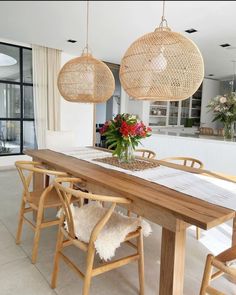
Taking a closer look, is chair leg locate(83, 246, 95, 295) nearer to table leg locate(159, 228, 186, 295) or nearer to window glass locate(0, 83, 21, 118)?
table leg locate(159, 228, 186, 295)

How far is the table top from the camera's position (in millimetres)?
1230

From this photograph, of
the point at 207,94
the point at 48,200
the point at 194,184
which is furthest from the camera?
the point at 207,94

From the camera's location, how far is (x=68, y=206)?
1517 mm

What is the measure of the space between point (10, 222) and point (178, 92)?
213 cm

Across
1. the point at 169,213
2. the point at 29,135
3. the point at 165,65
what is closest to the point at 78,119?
the point at 29,135

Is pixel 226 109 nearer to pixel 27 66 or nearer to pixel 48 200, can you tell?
pixel 48 200

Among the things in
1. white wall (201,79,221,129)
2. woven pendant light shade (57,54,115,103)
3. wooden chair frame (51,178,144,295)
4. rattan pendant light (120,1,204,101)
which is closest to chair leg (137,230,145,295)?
Result: wooden chair frame (51,178,144,295)

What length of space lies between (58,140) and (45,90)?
2307 millimetres

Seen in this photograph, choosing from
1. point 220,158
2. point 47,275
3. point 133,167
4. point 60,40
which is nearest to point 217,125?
point 220,158

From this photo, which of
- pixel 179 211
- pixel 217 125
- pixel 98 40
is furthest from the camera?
pixel 217 125

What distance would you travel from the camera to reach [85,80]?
9.02ft

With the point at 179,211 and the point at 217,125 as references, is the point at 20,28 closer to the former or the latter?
the point at 179,211

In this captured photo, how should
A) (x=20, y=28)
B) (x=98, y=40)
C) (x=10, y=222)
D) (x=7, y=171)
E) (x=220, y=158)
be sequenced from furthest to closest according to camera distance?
(x=7, y=171) → (x=98, y=40) → (x=20, y=28) → (x=220, y=158) → (x=10, y=222)

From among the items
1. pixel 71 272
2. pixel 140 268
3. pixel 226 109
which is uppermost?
pixel 226 109
